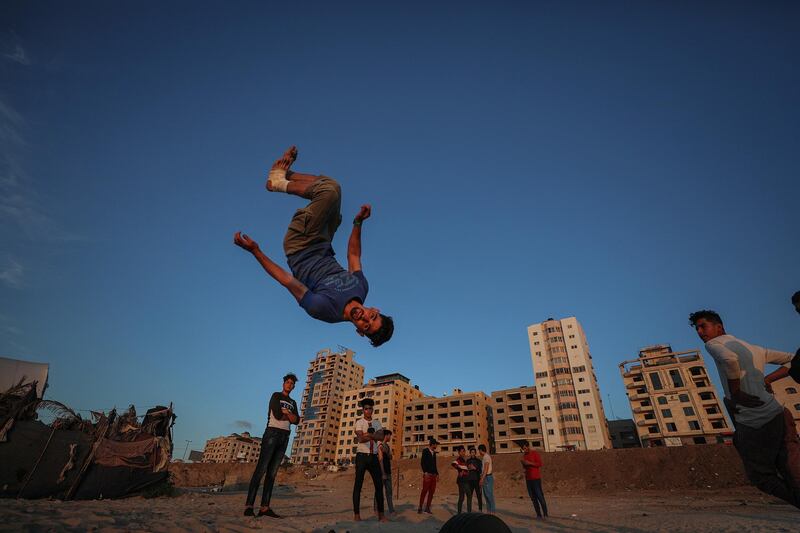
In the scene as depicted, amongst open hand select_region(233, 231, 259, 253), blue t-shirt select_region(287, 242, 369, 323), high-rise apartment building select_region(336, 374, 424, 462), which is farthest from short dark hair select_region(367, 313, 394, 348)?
high-rise apartment building select_region(336, 374, 424, 462)

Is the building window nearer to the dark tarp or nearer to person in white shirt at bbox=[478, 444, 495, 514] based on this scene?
person in white shirt at bbox=[478, 444, 495, 514]

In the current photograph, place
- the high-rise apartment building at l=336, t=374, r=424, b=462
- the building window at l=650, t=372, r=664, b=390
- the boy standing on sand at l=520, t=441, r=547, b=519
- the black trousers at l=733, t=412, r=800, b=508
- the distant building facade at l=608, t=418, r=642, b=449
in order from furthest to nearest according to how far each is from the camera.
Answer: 1. the high-rise apartment building at l=336, t=374, r=424, b=462
2. the distant building facade at l=608, t=418, r=642, b=449
3. the building window at l=650, t=372, r=664, b=390
4. the boy standing on sand at l=520, t=441, r=547, b=519
5. the black trousers at l=733, t=412, r=800, b=508

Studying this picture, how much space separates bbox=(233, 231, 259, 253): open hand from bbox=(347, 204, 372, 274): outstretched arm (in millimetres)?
1359

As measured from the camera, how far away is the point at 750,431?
12.3ft

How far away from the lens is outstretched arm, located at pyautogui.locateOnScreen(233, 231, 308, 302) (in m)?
4.71

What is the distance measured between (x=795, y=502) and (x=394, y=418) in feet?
272

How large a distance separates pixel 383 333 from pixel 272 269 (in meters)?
1.75

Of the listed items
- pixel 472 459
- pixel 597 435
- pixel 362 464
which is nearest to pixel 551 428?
pixel 597 435

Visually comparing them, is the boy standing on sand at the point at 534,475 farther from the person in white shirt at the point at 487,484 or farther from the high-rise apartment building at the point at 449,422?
the high-rise apartment building at the point at 449,422

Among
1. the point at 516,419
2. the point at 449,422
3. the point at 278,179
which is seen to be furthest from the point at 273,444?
the point at 449,422

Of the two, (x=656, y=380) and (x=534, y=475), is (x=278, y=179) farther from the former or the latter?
(x=656, y=380)

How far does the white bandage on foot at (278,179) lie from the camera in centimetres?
546

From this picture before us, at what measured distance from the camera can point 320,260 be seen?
507 cm

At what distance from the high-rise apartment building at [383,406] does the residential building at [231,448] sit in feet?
202
